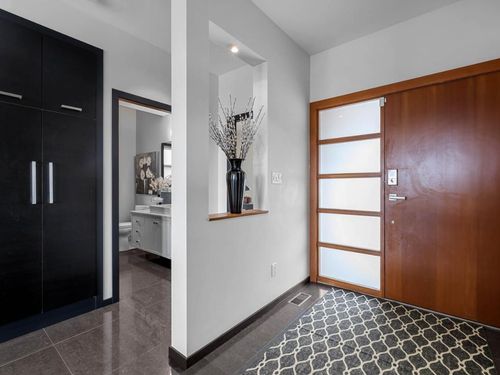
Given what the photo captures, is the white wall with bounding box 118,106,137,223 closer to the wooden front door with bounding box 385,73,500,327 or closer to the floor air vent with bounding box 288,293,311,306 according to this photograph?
the floor air vent with bounding box 288,293,311,306

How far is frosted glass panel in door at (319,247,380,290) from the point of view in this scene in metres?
2.70

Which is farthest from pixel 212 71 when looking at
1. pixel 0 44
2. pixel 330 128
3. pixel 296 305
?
pixel 296 305

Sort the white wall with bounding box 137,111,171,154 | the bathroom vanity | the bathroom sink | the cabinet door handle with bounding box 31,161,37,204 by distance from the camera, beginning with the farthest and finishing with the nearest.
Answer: the white wall with bounding box 137,111,171,154
the bathroom sink
the bathroom vanity
the cabinet door handle with bounding box 31,161,37,204

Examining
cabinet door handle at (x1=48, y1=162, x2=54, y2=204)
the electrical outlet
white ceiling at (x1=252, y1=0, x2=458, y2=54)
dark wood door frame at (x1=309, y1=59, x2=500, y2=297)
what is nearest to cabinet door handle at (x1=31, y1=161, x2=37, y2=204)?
cabinet door handle at (x1=48, y1=162, x2=54, y2=204)

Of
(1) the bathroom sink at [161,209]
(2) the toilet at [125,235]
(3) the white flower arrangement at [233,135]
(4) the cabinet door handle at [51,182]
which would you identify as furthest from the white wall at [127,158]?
(3) the white flower arrangement at [233,135]

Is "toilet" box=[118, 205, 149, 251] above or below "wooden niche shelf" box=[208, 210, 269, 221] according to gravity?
below

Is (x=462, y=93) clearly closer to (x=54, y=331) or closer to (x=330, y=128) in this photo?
(x=330, y=128)

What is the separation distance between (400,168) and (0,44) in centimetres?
365

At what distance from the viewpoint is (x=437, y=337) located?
1949 millimetres

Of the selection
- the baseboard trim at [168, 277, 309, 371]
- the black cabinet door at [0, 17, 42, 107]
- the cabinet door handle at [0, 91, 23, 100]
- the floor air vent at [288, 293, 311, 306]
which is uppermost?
the black cabinet door at [0, 17, 42, 107]

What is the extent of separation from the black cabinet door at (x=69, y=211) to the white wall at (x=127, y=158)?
2696mm

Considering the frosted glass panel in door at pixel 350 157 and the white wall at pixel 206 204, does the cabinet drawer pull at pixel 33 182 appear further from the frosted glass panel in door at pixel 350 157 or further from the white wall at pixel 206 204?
the frosted glass panel in door at pixel 350 157

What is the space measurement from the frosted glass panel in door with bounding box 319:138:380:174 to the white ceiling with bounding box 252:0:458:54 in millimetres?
1180

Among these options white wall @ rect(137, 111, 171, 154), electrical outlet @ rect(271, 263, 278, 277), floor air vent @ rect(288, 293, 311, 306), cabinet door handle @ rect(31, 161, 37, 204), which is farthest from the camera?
white wall @ rect(137, 111, 171, 154)
